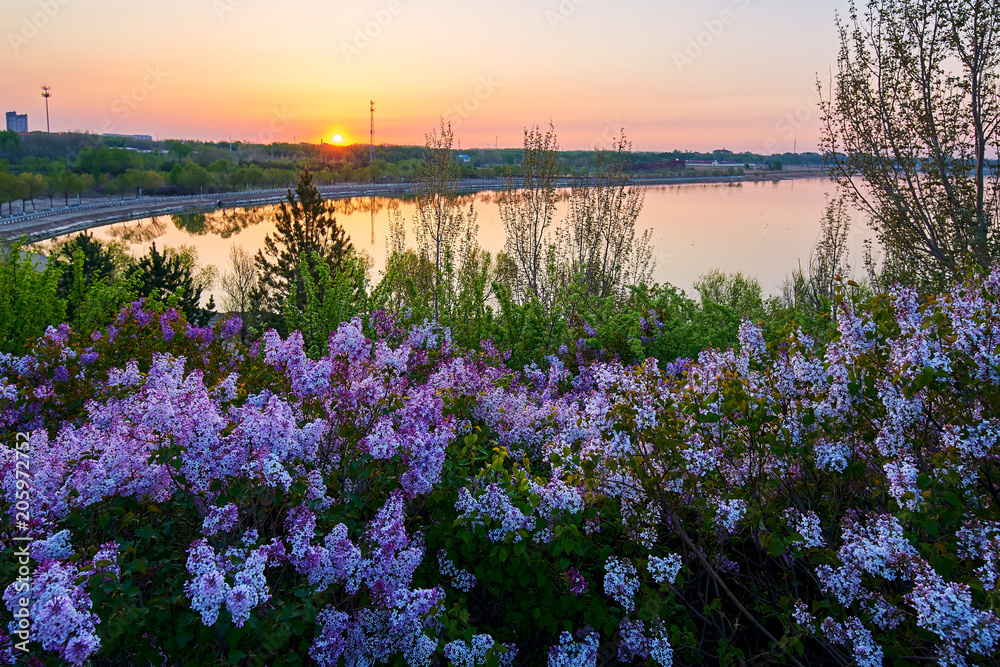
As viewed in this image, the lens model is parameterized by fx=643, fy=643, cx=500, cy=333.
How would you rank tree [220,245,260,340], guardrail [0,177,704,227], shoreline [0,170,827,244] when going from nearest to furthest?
tree [220,245,260,340] < shoreline [0,170,827,244] < guardrail [0,177,704,227]

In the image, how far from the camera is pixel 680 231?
198 ft

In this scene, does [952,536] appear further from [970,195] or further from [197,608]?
[970,195]

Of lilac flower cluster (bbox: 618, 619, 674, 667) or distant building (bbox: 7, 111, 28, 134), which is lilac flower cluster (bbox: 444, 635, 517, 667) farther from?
distant building (bbox: 7, 111, 28, 134)

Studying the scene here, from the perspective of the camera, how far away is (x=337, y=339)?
4352mm

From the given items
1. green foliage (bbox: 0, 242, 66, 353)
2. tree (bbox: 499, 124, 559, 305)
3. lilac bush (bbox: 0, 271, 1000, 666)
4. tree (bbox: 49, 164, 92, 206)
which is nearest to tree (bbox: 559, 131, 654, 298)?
tree (bbox: 499, 124, 559, 305)

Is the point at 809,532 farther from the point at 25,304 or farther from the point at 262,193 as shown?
the point at 262,193

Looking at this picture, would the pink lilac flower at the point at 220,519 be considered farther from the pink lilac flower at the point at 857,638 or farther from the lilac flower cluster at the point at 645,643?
the pink lilac flower at the point at 857,638

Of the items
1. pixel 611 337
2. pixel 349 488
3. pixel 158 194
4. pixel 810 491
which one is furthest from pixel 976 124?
pixel 158 194

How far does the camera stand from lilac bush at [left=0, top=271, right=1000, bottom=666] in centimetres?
246

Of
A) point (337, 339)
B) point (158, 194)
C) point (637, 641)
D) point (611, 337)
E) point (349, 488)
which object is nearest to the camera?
Result: point (637, 641)

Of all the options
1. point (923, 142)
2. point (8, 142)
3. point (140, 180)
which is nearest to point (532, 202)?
point (923, 142)

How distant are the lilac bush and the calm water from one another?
25719 millimetres

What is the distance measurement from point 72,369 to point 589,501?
13.9ft

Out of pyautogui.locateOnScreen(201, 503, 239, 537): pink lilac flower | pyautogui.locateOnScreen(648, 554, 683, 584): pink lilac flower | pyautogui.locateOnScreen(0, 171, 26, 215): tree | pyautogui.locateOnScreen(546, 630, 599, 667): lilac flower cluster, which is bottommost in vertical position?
pyautogui.locateOnScreen(546, 630, 599, 667): lilac flower cluster
